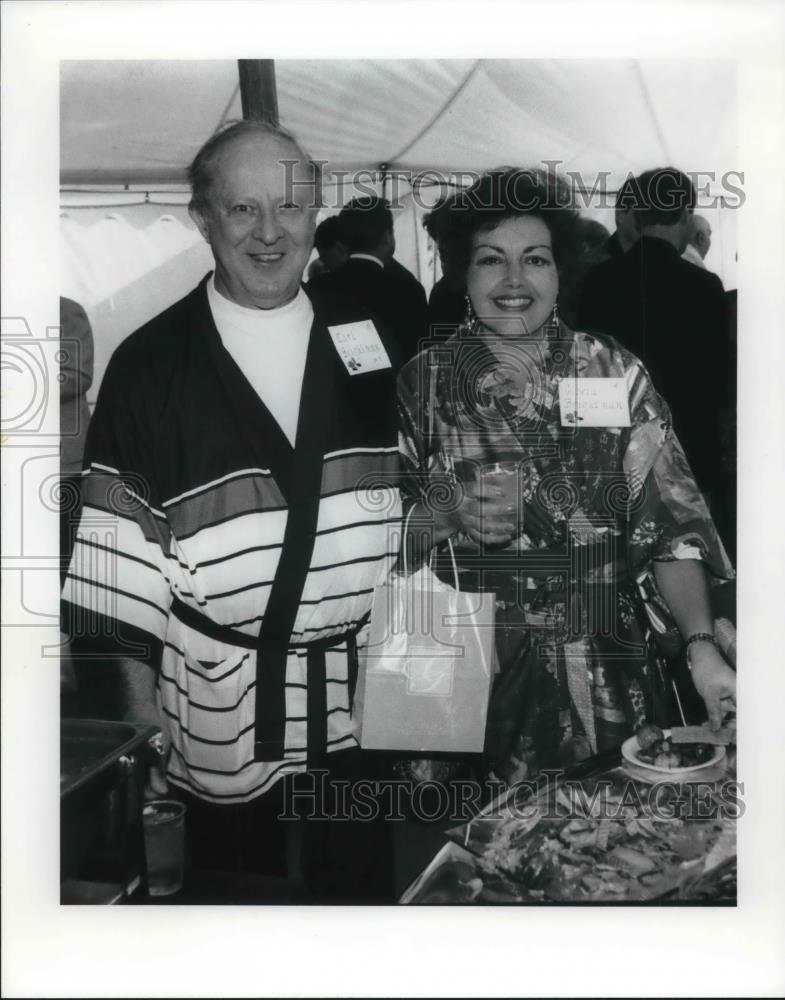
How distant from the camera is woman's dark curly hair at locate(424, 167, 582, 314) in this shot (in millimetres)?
2109

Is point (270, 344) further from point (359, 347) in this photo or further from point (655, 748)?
point (655, 748)

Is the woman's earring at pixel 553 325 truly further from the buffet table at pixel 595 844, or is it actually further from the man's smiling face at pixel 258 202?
the buffet table at pixel 595 844

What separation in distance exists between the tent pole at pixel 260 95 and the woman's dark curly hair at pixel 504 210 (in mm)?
389

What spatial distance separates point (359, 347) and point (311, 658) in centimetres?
65

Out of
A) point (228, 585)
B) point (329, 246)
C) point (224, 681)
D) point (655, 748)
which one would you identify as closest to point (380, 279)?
point (329, 246)

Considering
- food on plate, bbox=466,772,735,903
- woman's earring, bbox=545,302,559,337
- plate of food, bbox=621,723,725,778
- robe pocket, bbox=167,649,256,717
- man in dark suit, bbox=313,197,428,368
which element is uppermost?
man in dark suit, bbox=313,197,428,368

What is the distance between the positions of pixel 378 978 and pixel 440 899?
8.4 inches

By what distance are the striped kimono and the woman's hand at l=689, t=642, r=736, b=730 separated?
675 millimetres

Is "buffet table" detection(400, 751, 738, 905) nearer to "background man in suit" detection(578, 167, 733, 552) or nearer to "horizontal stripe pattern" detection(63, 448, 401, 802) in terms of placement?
"horizontal stripe pattern" detection(63, 448, 401, 802)

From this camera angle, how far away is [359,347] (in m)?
2.14

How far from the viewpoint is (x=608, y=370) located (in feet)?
7.04

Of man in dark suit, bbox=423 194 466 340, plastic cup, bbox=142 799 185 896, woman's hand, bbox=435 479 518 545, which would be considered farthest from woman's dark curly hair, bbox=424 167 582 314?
plastic cup, bbox=142 799 185 896

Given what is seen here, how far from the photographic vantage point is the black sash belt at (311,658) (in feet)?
6.97

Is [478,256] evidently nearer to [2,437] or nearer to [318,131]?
[318,131]
